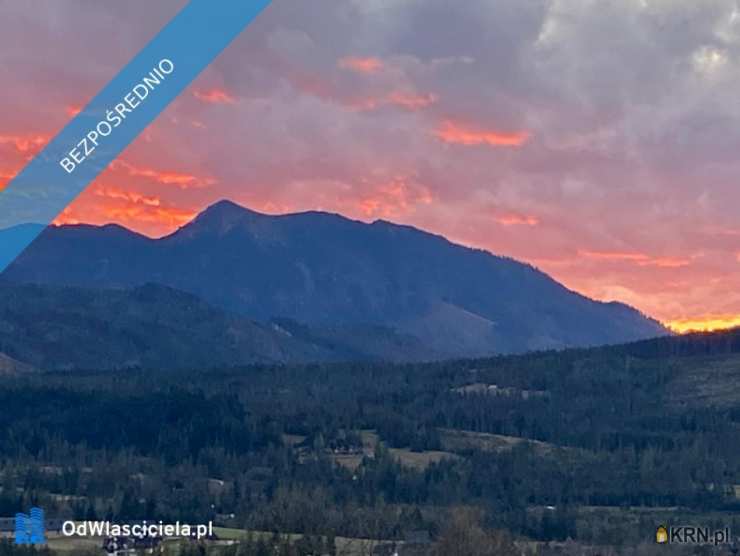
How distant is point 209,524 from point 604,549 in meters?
50.4

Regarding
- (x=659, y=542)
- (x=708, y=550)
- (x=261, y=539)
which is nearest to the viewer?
(x=261, y=539)

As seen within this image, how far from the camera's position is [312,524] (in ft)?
622

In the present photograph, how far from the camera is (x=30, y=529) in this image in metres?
184

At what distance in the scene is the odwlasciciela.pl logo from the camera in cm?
17162

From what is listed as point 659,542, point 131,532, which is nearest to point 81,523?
point 131,532

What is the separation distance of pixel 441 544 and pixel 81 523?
173 ft

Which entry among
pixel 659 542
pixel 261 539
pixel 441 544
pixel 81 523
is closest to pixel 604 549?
pixel 659 542

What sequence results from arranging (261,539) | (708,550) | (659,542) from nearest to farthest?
(261,539)
(708,550)
(659,542)

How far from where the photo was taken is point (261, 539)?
16262 centimetres

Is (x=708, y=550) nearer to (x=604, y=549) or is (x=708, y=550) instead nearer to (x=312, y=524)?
(x=604, y=549)

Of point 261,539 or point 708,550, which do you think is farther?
point 708,550

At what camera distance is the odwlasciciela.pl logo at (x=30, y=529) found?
172m

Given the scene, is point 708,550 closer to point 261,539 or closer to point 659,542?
point 659,542

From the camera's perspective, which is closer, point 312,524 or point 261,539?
point 261,539
